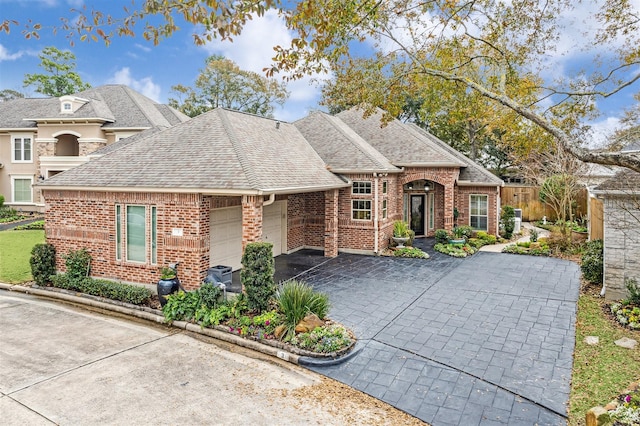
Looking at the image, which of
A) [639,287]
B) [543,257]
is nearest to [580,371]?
[639,287]

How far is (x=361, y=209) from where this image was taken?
1656 cm

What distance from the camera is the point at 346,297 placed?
36.1ft

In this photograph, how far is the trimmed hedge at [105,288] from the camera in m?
10.3

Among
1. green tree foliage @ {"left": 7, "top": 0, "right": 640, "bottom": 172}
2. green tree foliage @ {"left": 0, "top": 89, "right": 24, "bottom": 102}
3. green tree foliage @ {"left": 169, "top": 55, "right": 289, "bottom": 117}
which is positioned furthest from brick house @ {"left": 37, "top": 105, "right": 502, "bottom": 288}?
green tree foliage @ {"left": 0, "top": 89, "right": 24, "bottom": 102}

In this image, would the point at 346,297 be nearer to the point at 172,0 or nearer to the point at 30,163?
the point at 172,0

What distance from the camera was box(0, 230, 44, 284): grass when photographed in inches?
514

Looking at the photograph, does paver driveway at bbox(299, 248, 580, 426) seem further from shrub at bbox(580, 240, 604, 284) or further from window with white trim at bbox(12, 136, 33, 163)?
window with white trim at bbox(12, 136, 33, 163)

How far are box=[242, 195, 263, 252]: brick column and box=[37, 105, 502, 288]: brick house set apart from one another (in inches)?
1.0

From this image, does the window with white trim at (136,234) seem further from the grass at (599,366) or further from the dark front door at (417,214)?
the dark front door at (417,214)

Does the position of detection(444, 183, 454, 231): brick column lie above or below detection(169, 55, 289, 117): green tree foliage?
below

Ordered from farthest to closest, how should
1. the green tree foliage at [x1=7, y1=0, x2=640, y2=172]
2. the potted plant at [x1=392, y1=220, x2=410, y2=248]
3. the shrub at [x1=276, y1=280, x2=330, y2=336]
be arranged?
the potted plant at [x1=392, y1=220, x2=410, y2=248] < the shrub at [x1=276, y1=280, x2=330, y2=336] < the green tree foliage at [x1=7, y1=0, x2=640, y2=172]

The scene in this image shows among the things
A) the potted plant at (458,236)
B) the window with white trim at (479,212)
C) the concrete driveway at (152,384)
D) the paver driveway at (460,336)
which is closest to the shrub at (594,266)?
the paver driveway at (460,336)

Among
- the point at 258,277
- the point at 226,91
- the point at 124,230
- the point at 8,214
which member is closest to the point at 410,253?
the point at 258,277

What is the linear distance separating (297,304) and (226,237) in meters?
5.42
